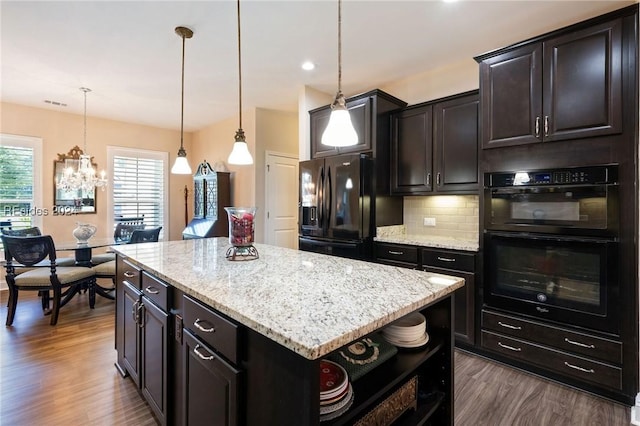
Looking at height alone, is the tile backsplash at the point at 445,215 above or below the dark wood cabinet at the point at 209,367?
above

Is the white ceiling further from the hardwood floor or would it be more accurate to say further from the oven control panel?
the hardwood floor

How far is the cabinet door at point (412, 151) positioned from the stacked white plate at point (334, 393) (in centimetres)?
254

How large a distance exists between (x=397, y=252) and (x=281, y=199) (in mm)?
2520

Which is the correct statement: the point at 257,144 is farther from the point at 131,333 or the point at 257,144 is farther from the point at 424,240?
the point at 131,333

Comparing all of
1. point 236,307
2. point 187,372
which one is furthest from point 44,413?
point 236,307

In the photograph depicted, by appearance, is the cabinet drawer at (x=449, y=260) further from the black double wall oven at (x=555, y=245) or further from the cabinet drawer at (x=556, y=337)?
the cabinet drawer at (x=556, y=337)

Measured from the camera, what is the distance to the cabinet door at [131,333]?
6.25 feet

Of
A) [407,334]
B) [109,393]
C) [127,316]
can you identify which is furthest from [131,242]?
[407,334]

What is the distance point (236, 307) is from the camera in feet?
3.34

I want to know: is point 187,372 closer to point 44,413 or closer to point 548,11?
point 44,413

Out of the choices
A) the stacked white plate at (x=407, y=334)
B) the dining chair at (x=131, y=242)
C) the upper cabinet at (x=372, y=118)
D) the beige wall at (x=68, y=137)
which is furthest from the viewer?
the beige wall at (x=68, y=137)

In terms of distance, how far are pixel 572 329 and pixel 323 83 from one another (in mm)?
3476

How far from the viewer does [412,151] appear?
10.9 ft

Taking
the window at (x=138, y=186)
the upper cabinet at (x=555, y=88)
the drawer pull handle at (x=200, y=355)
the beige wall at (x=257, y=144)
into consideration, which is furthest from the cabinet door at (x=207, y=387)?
the window at (x=138, y=186)
